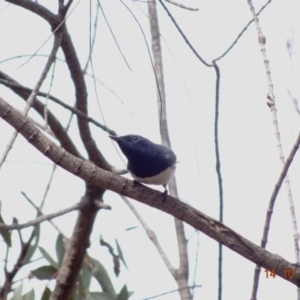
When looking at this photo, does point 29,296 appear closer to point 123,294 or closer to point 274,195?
point 123,294

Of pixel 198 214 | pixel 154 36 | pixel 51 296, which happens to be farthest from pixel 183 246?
pixel 154 36

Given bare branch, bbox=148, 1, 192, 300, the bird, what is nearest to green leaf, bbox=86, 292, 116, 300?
bare branch, bbox=148, 1, 192, 300

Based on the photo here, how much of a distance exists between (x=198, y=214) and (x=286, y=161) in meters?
0.43

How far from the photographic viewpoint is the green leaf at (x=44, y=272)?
3469 millimetres

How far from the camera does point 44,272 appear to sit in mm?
3512

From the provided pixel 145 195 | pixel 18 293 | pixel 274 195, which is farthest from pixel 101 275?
pixel 274 195

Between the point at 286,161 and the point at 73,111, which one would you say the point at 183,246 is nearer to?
the point at 73,111

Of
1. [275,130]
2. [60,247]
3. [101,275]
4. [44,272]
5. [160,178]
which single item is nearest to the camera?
[275,130]

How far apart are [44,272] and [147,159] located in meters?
0.95

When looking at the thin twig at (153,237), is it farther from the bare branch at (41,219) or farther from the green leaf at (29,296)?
the green leaf at (29,296)

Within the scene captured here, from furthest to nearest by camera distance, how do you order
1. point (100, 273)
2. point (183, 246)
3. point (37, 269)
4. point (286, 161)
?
point (100, 273) < point (37, 269) < point (183, 246) < point (286, 161)

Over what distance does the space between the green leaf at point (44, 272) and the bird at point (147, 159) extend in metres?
0.85

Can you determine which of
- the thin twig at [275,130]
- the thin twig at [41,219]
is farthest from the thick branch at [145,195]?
the thin twig at [41,219]

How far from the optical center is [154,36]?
368 cm
